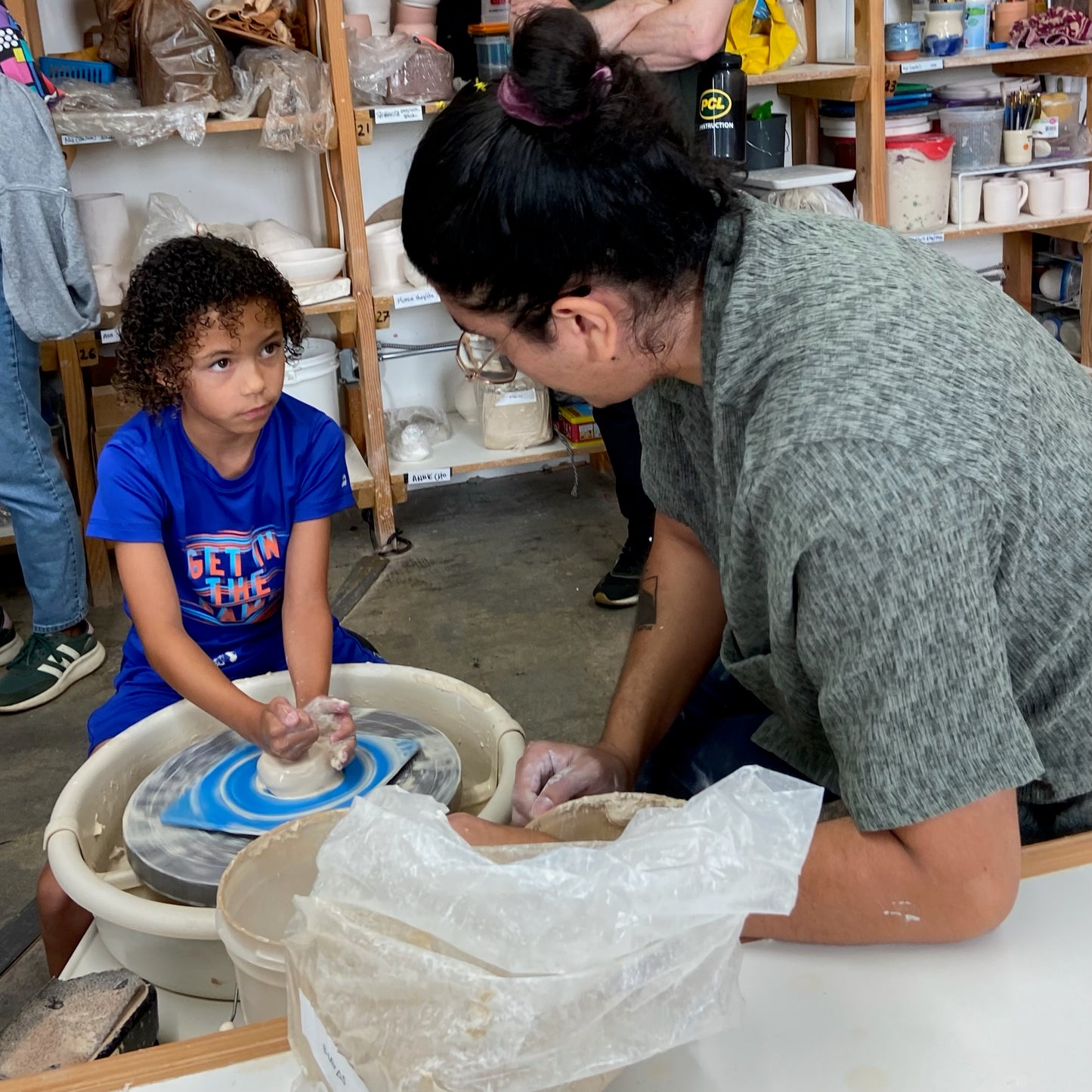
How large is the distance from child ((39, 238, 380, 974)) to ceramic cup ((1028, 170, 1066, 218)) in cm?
254

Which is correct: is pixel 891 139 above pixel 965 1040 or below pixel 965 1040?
above

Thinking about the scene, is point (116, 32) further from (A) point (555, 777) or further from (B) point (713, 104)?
(A) point (555, 777)

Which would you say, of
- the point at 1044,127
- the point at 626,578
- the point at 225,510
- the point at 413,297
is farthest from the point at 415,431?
the point at 1044,127

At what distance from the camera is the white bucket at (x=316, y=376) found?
Result: 9.71 feet

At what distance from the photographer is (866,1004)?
76cm

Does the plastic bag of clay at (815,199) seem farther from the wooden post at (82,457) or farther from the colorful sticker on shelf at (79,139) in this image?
the wooden post at (82,457)

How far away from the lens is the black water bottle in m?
2.63

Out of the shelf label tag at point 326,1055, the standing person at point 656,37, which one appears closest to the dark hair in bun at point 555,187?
the shelf label tag at point 326,1055

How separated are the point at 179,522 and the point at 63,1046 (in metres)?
0.82

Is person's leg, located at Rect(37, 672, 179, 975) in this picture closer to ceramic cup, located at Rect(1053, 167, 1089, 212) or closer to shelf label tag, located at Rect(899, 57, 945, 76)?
shelf label tag, located at Rect(899, 57, 945, 76)

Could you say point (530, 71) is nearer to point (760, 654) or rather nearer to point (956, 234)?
point (760, 654)

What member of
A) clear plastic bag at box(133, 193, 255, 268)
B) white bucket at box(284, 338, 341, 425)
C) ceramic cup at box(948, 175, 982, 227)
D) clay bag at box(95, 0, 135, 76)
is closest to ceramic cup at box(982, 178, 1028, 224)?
ceramic cup at box(948, 175, 982, 227)

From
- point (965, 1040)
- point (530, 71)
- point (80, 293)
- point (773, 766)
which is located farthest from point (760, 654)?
point (80, 293)

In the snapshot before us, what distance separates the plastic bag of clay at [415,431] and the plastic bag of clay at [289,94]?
2.53 feet
